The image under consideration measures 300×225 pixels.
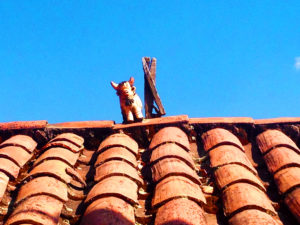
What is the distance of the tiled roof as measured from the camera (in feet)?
6.91

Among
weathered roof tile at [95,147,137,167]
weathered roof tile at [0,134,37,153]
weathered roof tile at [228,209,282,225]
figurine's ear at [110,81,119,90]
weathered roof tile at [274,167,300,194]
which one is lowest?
weathered roof tile at [228,209,282,225]

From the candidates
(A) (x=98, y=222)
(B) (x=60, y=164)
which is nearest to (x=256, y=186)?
(A) (x=98, y=222)

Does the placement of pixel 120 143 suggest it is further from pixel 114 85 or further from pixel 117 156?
pixel 114 85

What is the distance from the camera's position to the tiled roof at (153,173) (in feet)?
6.91

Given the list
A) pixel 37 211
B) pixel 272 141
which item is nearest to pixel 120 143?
pixel 37 211

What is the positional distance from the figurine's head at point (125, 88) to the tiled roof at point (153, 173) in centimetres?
53

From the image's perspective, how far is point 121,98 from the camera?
4.13m

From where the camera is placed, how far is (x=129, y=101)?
13.2 feet

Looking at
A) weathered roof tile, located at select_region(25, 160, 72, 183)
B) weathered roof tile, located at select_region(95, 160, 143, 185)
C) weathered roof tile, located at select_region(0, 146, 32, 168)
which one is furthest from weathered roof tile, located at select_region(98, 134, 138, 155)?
weathered roof tile, located at select_region(0, 146, 32, 168)

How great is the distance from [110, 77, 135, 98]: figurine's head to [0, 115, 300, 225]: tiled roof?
1.75ft

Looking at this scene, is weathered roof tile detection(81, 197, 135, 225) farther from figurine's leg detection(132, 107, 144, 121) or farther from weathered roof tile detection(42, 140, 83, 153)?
figurine's leg detection(132, 107, 144, 121)

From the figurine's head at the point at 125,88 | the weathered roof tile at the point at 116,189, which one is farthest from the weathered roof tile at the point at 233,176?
the figurine's head at the point at 125,88

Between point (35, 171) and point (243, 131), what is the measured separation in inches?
83.0

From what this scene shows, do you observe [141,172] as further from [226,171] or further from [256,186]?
[256,186]
